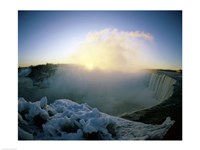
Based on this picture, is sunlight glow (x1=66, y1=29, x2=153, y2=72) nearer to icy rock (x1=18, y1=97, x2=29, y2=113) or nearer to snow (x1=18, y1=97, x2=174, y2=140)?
snow (x1=18, y1=97, x2=174, y2=140)

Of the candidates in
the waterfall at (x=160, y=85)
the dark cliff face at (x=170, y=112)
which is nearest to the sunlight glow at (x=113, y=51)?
the waterfall at (x=160, y=85)

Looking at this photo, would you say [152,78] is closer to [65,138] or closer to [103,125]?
[103,125]

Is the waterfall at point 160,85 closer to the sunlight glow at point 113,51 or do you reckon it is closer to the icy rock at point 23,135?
the sunlight glow at point 113,51

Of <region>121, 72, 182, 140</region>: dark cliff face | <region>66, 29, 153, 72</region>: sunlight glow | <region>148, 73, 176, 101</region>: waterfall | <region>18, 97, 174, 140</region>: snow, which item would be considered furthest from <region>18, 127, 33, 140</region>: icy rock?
<region>148, 73, 176, 101</region>: waterfall
